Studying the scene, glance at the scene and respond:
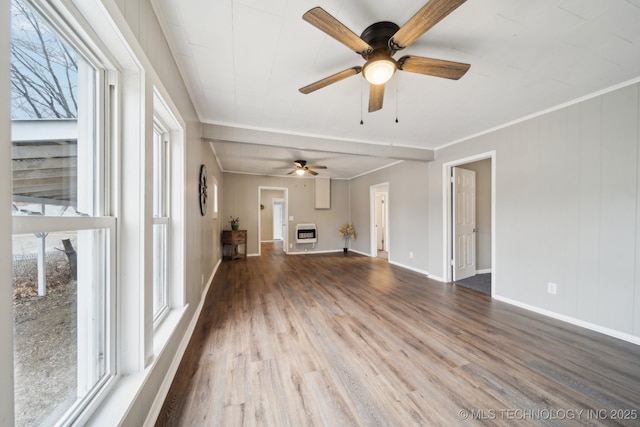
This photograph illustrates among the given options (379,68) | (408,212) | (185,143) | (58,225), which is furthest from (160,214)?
(408,212)

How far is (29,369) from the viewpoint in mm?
729

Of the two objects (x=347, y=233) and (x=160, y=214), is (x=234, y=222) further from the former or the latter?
(x=160, y=214)

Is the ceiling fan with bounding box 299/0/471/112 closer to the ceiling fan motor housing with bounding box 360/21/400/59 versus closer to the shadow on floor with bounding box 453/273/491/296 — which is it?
the ceiling fan motor housing with bounding box 360/21/400/59

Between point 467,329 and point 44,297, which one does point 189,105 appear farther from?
point 467,329

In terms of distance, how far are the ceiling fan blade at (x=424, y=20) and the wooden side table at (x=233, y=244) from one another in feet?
17.2

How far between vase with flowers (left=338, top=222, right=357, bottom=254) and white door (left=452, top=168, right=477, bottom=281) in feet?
10.7

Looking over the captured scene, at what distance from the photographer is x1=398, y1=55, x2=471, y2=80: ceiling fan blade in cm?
153

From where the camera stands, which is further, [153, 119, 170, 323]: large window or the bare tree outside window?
[153, 119, 170, 323]: large window

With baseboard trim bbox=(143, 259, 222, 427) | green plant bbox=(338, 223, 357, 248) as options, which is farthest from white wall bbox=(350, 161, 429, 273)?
baseboard trim bbox=(143, 259, 222, 427)

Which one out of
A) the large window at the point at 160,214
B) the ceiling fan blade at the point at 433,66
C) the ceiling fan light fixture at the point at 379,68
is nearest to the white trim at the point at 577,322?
the ceiling fan blade at the point at 433,66

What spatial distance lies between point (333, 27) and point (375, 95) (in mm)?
775

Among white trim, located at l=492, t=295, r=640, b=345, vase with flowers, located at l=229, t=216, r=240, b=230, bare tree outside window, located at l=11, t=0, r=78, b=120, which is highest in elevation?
bare tree outside window, located at l=11, t=0, r=78, b=120

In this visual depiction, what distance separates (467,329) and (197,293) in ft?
9.73

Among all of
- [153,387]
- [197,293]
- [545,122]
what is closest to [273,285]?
[197,293]
